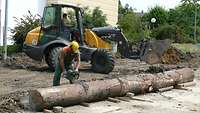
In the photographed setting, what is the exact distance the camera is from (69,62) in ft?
38.6

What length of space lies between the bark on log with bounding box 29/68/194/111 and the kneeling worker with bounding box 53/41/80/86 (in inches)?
14.0

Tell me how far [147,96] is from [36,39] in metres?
5.58

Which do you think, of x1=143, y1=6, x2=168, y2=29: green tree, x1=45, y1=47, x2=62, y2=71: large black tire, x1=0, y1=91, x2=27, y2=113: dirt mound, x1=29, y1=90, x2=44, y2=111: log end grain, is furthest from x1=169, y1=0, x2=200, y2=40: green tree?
x1=29, y1=90, x2=44, y2=111: log end grain

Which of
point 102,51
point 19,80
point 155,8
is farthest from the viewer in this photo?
point 155,8

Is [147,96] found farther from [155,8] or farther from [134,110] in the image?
[155,8]

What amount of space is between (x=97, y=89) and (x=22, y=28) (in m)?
14.4

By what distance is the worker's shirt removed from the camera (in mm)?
11484

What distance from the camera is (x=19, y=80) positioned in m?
14.6

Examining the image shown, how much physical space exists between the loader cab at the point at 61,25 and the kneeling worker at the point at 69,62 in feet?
16.7

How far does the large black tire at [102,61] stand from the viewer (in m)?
16.7

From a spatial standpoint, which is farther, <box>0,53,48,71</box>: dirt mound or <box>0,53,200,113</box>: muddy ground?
<box>0,53,48,71</box>: dirt mound

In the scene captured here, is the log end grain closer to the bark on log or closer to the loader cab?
the bark on log

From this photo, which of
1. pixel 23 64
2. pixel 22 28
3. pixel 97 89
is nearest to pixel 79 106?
pixel 97 89

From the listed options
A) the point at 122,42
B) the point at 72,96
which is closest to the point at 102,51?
the point at 122,42
